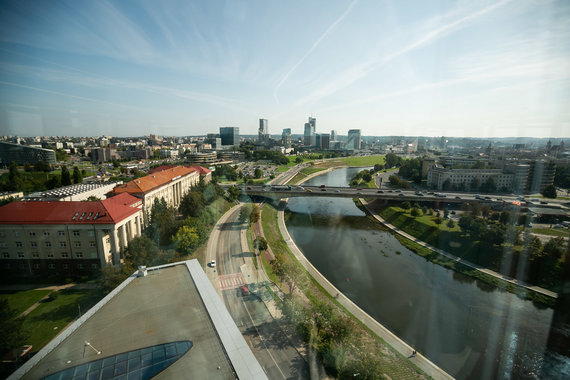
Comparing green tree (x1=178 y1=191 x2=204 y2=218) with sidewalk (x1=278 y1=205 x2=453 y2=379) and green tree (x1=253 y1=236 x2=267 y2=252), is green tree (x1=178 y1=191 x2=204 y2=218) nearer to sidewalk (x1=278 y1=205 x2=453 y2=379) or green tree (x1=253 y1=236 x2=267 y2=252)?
green tree (x1=253 y1=236 x2=267 y2=252)

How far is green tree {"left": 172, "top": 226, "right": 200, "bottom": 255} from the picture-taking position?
748 centimetres

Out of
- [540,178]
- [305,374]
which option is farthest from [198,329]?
[540,178]

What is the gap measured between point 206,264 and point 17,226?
398 centimetres

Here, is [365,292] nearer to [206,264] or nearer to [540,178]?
[206,264]

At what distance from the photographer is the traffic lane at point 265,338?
13.1ft

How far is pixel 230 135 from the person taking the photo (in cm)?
4731

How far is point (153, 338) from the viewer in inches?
103

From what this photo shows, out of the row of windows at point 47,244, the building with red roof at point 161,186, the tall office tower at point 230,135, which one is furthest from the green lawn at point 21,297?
the tall office tower at point 230,135

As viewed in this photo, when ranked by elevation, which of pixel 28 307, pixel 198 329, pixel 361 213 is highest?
pixel 198 329

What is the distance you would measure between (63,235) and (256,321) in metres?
4.67

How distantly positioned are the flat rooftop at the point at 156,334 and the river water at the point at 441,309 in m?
4.07

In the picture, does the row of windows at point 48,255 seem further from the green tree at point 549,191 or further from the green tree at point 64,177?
the green tree at point 549,191

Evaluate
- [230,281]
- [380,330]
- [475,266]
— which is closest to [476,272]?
[475,266]

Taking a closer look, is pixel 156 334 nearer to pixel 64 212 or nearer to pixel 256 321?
Result: pixel 256 321
